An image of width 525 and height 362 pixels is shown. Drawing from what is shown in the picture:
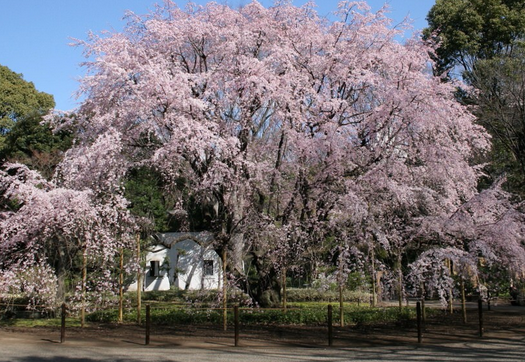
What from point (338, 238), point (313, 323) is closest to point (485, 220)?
point (338, 238)

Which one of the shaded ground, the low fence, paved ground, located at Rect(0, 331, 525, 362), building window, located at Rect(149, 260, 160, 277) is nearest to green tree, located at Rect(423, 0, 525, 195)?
the shaded ground

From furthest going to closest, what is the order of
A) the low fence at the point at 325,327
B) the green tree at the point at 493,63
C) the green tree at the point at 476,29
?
the green tree at the point at 476,29 < the green tree at the point at 493,63 < the low fence at the point at 325,327

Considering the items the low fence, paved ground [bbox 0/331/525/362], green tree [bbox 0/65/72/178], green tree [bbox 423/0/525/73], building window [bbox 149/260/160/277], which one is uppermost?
green tree [bbox 423/0/525/73]

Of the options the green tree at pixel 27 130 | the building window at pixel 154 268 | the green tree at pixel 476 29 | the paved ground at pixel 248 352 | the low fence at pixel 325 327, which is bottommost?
the paved ground at pixel 248 352

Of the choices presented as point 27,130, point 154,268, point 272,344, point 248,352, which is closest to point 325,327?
point 272,344

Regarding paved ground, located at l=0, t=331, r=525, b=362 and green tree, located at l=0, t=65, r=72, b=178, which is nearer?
paved ground, located at l=0, t=331, r=525, b=362

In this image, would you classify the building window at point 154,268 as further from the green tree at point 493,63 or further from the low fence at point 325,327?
the green tree at point 493,63

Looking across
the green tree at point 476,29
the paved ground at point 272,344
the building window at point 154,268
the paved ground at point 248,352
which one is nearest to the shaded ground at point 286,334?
the paved ground at point 272,344

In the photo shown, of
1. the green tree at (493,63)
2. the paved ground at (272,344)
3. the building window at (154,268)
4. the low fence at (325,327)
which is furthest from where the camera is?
the building window at (154,268)

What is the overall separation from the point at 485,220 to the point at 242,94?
7429 mm

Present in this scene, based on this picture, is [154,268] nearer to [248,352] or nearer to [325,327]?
[325,327]

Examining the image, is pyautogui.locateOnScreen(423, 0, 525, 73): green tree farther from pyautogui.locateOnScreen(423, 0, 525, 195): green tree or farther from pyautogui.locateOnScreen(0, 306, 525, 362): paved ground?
pyautogui.locateOnScreen(0, 306, 525, 362): paved ground

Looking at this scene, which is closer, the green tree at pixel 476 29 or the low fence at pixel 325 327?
the low fence at pixel 325 327

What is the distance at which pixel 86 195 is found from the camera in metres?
12.7
